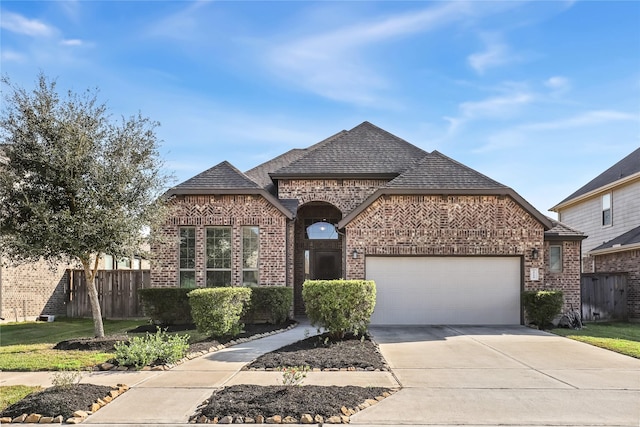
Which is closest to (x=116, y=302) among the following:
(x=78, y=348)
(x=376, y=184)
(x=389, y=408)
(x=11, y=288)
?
(x=11, y=288)

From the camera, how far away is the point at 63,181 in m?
11.2

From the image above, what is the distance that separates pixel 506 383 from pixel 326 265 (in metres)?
11.2

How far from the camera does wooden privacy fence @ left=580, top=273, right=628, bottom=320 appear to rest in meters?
17.7

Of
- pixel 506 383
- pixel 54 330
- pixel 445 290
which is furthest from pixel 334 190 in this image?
pixel 506 383

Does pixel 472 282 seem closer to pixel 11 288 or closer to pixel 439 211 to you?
pixel 439 211

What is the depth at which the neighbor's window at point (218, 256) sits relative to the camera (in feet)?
53.9

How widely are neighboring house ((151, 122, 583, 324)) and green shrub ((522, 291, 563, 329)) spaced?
2.08 feet

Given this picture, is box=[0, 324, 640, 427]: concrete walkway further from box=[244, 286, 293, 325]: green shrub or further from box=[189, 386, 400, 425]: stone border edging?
box=[244, 286, 293, 325]: green shrub

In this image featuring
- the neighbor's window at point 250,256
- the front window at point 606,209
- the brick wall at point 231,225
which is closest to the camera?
the brick wall at point 231,225

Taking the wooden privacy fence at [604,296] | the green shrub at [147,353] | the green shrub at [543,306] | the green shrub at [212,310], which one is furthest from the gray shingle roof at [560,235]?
the green shrub at [147,353]

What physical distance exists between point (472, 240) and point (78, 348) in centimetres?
1094

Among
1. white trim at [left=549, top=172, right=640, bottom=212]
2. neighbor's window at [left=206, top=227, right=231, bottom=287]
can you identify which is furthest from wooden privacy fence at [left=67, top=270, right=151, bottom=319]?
white trim at [left=549, top=172, right=640, bottom=212]

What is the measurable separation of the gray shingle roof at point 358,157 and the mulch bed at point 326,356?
755 centimetres

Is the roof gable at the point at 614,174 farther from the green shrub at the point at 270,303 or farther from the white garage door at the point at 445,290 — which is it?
the green shrub at the point at 270,303
